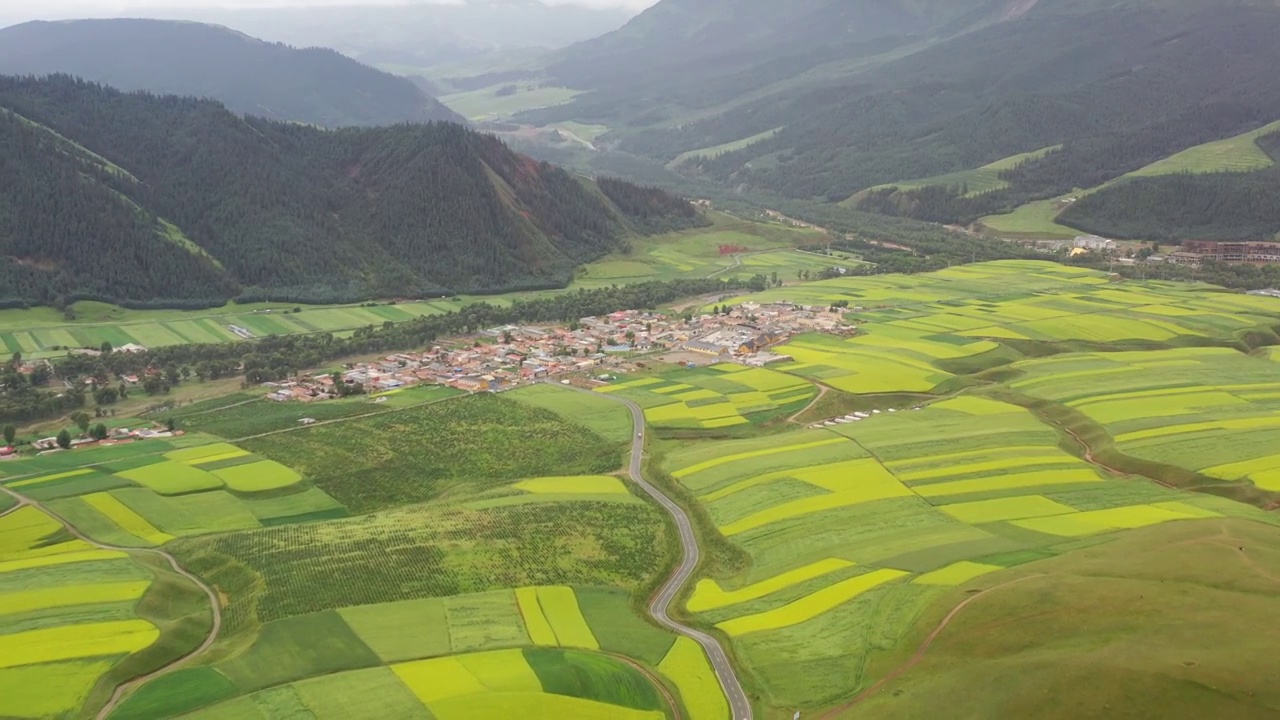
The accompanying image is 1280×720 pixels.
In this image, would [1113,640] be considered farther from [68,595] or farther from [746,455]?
[68,595]

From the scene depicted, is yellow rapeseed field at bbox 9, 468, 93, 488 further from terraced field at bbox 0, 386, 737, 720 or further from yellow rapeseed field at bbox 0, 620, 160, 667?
yellow rapeseed field at bbox 0, 620, 160, 667

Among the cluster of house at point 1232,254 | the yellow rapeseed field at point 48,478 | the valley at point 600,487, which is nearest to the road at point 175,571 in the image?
the valley at point 600,487

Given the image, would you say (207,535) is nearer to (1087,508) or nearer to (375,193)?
(1087,508)

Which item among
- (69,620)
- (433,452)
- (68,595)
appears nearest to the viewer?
(69,620)

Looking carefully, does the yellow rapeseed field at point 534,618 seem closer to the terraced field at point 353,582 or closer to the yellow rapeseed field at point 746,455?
the terraced field at point 353,582

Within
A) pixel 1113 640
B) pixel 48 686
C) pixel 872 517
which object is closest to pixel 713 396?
pixel 872 517

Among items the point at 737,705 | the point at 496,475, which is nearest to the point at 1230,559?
the point at 737,705

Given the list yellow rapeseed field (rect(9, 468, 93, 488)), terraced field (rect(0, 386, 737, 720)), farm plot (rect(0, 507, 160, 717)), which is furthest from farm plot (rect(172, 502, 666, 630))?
yellow rapeseed field (rect(9, 468, 93, 488))
